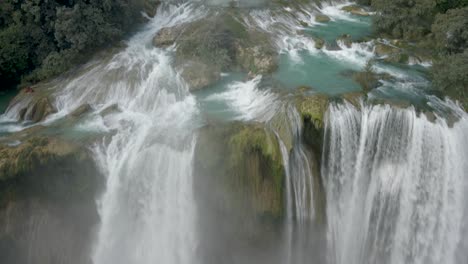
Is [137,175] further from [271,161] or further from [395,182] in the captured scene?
[395,182]

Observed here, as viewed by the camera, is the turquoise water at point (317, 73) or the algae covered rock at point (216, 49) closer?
the turquoise water at point (317, 73)

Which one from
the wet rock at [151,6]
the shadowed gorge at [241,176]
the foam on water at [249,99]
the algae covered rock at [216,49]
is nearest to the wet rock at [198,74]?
the algae covered rock at [216,49]

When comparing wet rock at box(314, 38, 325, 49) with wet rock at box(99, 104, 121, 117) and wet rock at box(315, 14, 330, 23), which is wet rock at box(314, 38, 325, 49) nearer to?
wet rock at box(315, 14, 330, 23)

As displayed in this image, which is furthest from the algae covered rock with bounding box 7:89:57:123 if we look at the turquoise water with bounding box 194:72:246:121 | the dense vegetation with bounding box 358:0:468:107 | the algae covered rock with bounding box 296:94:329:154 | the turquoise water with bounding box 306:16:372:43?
the dense vegetation with bounding box 358:0:468:107

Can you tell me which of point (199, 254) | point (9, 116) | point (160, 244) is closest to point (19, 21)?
point (9, 116)

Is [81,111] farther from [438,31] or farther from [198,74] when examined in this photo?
[438,31]

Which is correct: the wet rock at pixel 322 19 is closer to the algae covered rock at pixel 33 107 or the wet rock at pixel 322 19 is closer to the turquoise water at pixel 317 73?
the turquoise water at pixel 317 73
